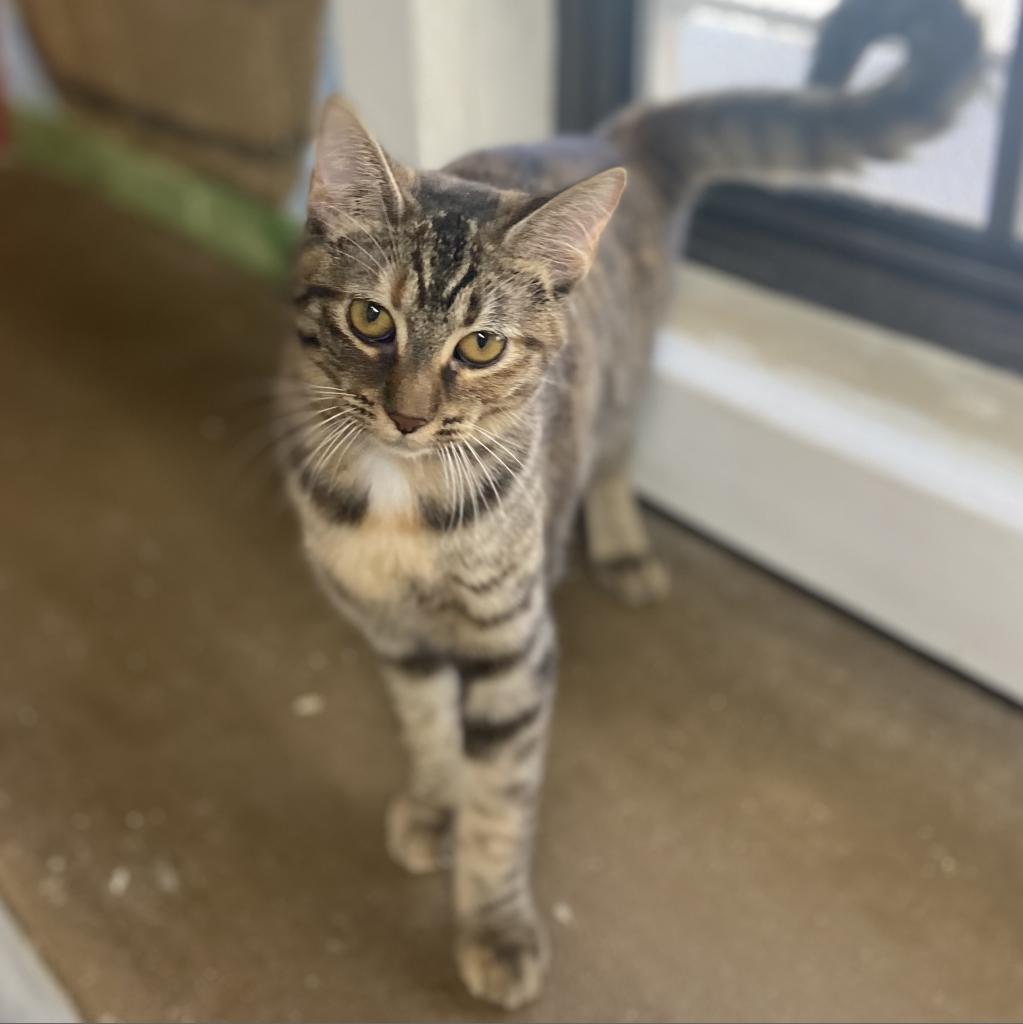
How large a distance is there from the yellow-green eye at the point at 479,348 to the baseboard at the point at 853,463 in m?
0.69

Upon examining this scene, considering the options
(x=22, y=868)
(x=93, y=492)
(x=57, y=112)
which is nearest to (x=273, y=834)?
(x=22, y=868)

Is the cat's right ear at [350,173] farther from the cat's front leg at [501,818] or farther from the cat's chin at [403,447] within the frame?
the cat's front leg at [501,818]

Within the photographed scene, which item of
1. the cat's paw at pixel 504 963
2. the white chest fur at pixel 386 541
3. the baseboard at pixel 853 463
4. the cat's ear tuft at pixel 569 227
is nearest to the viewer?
the cat's ear tuft at pixel 569 227

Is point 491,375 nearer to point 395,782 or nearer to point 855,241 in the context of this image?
point 395,782

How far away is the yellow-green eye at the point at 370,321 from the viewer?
86cm

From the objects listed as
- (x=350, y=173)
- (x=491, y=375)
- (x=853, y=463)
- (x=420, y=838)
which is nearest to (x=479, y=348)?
(x=491, y=375)

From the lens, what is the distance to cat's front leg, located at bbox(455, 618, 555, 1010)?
1.04 metres

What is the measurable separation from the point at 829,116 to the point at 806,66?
0.77ft

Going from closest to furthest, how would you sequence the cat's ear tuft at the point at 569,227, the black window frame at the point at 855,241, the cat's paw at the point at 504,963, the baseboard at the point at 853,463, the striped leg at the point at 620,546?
the cat's ear tuft at the point at 569,227 < the cat's paw at the point at 504,963 < the baseboard at the point at 853,463 < the black window frame at the point at 855,241 < the striped leg at the point at 620,546

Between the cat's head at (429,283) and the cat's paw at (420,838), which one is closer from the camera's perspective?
the cat's head at (429,283)

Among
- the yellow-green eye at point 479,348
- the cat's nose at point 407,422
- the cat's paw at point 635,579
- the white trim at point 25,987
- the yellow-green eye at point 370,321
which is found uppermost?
the yellow-green eye at point 370,321

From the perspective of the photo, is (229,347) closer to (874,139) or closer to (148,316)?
(148,316)

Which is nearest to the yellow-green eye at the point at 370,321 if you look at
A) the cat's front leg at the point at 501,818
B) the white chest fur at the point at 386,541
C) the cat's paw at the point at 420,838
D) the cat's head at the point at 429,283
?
the cat's head at the point at 429,283

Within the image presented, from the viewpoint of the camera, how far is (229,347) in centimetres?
208
